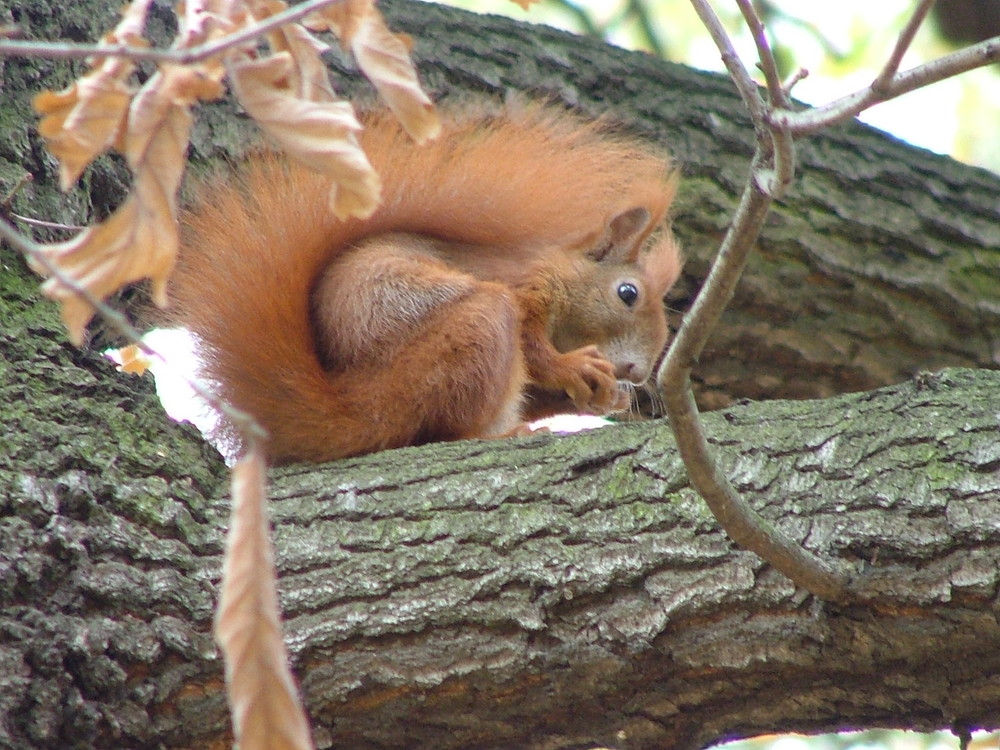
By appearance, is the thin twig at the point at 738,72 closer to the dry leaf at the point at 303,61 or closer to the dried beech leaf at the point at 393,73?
the dried beech leaf at the point at 393,73

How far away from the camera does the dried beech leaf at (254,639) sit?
964 millimetres

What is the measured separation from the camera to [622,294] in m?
3.40

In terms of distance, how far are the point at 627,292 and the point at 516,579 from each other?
159 centimetres

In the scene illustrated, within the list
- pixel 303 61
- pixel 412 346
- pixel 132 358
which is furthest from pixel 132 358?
pixel 303 61

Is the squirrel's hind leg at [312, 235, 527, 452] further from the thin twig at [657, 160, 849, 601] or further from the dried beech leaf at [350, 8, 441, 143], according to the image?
the dried beech leaf at [350, 8, 441, 143]

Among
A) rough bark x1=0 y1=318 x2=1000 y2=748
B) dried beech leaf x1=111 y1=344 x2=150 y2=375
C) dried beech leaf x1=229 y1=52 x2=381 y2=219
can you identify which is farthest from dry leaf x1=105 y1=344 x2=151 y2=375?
dried beech leaf x1=229 y1=52 x2=381 y2=219

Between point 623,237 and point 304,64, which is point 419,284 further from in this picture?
point 304,64

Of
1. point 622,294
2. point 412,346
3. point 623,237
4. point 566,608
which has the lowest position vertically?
point 566,608

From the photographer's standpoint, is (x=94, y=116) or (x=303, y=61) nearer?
(x=94, y=116)

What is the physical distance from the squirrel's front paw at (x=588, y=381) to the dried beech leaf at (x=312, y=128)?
171 cm

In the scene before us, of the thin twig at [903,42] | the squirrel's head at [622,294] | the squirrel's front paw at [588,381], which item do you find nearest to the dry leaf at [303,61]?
the thin twig at [903,42]

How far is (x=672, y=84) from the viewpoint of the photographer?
346cm

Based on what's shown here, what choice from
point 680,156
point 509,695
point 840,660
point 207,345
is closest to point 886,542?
point 840,660

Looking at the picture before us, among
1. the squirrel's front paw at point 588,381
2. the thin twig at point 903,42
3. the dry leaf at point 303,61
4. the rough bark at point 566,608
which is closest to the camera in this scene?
the thin twig at point 903,42
